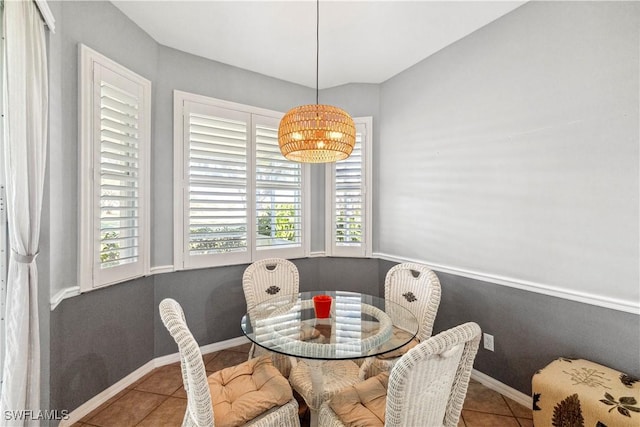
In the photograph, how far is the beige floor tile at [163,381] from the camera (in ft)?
7.43

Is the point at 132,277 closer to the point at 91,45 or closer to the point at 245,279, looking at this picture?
the point at 245,279

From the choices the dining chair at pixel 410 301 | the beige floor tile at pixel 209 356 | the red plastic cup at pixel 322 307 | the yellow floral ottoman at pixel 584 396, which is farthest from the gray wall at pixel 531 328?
the beige floor tile at pixel 209 356

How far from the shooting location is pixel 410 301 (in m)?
2.28

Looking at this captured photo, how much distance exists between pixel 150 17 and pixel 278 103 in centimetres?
135

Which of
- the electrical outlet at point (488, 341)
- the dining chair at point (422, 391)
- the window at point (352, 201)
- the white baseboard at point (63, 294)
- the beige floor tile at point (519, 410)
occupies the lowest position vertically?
the beige floor tile at point (519, 410)

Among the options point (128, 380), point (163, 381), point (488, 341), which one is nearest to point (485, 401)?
point (488, 341)

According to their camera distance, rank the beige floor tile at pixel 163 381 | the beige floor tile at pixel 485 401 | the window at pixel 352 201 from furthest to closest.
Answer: the window at pixel 352 201 < the beige floor tile at pixel 163 381 < the beige floor tile at pixel 485 401

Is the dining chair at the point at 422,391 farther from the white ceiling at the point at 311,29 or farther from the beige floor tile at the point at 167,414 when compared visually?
the white ceiling at the point at 311,29

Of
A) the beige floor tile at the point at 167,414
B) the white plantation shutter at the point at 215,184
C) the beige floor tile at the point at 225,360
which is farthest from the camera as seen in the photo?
the white plantation shutter at the point at 215,184

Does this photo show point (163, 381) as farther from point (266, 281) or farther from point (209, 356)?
point (266, 281)

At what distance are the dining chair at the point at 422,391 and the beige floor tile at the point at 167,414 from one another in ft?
3.83

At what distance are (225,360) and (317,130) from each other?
2.32 meters

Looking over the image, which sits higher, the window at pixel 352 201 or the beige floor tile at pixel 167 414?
the window at pixel 352 201

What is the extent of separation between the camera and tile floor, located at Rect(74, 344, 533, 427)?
6.31 ft
